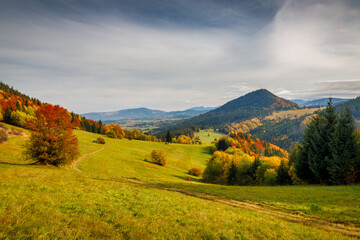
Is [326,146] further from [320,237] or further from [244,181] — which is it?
[244,181]

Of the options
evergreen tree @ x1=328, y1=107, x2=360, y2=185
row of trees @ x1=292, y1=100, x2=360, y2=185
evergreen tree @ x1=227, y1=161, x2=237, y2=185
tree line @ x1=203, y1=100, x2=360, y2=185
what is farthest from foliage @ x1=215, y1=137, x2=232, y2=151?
evergreen tree @ x1=328, y1=107, x2=360, y2=185

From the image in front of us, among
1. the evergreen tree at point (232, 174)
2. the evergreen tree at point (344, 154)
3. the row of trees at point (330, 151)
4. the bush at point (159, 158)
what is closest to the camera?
the evergreen tree at point (344, 154)

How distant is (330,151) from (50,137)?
2056 inches

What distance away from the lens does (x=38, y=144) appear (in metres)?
28.2

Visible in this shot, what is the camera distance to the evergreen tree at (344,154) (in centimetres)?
2761

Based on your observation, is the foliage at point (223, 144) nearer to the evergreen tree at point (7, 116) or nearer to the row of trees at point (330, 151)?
the row of trees at point (330, 151)

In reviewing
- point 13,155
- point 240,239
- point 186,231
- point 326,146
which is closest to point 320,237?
point 240,239

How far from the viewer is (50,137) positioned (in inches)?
1113

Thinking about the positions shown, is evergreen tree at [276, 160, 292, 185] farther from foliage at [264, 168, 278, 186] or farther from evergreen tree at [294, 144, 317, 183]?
evergreen tree at [294, 144, 317, 183]

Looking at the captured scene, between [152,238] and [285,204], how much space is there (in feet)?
52.5

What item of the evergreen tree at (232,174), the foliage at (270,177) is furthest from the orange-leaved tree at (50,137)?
the evergreen tree at (232,174)

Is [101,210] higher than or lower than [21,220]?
lower

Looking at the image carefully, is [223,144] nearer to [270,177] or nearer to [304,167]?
[270,177]

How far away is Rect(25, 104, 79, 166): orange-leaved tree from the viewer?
2803cm
